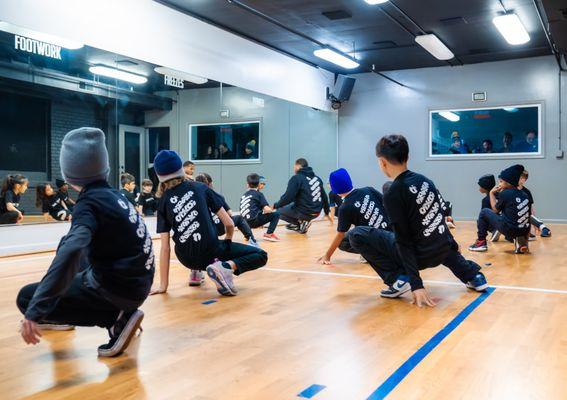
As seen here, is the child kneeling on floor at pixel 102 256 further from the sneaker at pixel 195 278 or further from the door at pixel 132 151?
the door at pixel 132 151

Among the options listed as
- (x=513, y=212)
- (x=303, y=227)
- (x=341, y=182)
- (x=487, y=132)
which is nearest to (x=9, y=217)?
(x=341, y=182)

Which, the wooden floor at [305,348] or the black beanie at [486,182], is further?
the black beanie at [486,182]

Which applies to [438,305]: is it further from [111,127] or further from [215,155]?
[215,155]

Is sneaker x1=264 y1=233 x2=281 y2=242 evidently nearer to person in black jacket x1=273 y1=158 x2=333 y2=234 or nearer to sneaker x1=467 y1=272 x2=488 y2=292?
person in black jacket x1=273 y1=158 x2=333 y2=234

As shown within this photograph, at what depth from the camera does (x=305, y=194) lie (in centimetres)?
857

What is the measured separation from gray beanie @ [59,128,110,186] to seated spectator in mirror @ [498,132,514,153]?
10.8m

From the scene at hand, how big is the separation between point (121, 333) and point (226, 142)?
8393 millimetres

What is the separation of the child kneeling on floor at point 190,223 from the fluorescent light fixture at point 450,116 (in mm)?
9435

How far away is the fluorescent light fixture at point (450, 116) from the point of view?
1211 cm

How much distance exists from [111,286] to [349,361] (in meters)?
1.09

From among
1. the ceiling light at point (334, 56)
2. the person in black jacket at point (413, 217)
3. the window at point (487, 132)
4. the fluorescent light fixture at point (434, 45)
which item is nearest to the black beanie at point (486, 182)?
the fluorescent light fixture at point (434, 45)

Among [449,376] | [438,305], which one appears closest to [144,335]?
[449,376]

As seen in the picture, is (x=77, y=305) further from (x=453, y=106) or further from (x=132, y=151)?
(x=453, y=106)

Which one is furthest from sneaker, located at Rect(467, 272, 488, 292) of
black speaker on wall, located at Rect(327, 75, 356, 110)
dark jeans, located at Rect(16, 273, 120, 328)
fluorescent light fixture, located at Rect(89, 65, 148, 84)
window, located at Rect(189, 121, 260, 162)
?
black speaker on wall, located at Rect(327, 75, 356, 110)
